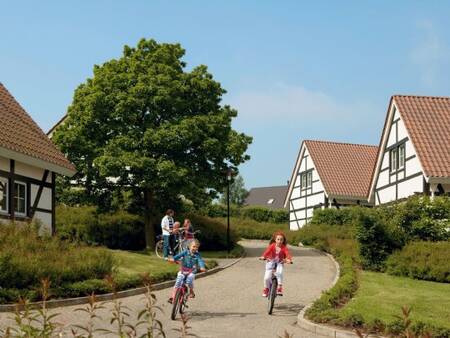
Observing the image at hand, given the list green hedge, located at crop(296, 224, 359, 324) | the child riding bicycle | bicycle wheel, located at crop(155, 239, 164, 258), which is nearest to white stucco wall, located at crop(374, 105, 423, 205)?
green hedge, located at crop(296, 224, 359, 324)

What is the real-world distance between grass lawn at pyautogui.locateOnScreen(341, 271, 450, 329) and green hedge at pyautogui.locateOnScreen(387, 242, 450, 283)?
49cm

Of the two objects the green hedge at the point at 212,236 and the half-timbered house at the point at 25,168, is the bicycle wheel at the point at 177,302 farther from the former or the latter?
the green hedge at the point at 212,236

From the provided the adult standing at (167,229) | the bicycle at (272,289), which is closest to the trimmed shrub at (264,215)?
the adult standing at (167,229)

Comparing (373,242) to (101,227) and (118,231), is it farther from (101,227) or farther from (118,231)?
(101,227)

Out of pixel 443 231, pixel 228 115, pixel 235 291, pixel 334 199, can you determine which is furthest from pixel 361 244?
pixel 334 199

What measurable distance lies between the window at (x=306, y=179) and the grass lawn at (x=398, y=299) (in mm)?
27750

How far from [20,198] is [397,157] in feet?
53.6

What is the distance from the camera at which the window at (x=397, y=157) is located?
30.4 metres

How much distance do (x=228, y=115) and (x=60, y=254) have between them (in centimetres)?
1295

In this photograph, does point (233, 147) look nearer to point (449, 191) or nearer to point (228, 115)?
point (228, 115)

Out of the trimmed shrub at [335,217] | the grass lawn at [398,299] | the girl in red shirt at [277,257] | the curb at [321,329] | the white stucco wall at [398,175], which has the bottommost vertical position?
the curb at [321,329]

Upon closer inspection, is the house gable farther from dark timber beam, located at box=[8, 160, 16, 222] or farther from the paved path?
dark timber beam, located at box=[8, 160, 16, 222]

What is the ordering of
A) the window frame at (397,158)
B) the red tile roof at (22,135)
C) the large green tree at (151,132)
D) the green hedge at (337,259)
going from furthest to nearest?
the window frame at (397,158) → the large green tree at (151,132) → the red tile roof at (22,135) → the green hedge at (337,259)

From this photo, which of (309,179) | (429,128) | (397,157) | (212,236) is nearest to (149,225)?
(212,236)
